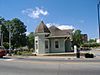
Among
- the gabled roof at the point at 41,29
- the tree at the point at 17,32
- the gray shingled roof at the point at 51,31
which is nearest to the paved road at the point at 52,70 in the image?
the gabled roof at the point at 41,29

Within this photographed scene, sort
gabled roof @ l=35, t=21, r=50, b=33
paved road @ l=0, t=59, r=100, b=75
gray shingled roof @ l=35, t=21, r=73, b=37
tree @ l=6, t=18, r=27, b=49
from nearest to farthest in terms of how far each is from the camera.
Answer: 1. paved road @ l=0, t=59, r=100, b=75
2. gabled roof @ l=35, t=21, r=50, b=33
3. gray shingled roof @ l=35, t=21, r=73, b=37
4. tree @ l=6, t=18, r=27, b=49

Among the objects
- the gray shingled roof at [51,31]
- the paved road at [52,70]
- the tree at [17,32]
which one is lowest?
the paved road at [52,70]

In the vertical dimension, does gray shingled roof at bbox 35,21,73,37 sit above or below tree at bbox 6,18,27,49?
below

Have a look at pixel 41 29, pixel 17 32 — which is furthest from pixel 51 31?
pixel 17 32

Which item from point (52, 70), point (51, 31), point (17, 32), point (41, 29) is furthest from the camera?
point (17, 32)

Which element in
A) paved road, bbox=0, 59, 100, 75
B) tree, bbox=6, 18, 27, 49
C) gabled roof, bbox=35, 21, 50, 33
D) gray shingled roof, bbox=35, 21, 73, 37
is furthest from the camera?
tree, bbox=6, 18, 27, 49

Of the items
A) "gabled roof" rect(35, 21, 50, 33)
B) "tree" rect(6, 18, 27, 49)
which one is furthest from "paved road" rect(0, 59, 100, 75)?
"tree" rect(6, 18, 27, 49)

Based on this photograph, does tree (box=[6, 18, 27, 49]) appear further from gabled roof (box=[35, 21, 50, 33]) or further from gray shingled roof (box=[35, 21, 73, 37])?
gabled roof (box=[35, 21, 50, 33])

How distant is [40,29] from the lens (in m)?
50.8

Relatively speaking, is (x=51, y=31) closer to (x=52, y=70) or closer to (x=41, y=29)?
(x=41, y=29)

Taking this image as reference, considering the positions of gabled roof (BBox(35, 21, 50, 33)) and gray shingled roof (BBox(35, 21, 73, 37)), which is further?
Answer: gray shingled roof (BBox(35, 21, 73, 37))

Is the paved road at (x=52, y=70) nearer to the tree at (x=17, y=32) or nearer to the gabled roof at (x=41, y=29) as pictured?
the gabled roof at (x=41, y=29)

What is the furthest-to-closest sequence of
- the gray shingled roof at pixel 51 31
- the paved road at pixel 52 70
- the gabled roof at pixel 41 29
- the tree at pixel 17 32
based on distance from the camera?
1. the tree at pixel 17 32
2. the gray shingled roof at pixel 51 31
3. the gabled roof at pixel 41 29
4. the paved road at pixel 52 70

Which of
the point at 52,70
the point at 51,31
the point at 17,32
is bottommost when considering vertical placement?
the point at 52,70
